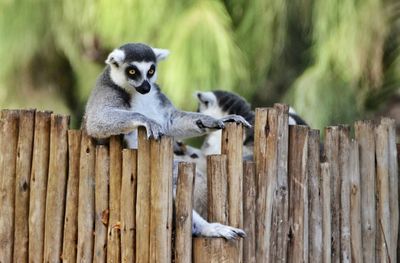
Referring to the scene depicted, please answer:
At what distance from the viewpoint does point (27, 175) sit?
11.4ft

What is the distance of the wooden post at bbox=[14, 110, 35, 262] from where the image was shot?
346 centimetres

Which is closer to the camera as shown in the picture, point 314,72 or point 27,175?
point 27,175

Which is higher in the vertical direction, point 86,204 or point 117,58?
point 117,58

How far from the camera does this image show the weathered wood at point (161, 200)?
3.18 metres

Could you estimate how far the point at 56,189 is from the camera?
3.41 meters

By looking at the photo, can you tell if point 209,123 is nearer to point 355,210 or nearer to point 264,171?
point 264,171

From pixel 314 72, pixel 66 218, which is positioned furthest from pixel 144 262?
pixel 314 72

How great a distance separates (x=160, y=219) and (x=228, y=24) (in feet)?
11.2

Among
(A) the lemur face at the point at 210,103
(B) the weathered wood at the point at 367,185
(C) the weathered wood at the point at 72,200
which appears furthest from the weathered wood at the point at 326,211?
(A) the lemur face at the point at 210,103

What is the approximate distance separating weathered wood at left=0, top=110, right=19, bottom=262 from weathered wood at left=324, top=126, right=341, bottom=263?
4.50 feet

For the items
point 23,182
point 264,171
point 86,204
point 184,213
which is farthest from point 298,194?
point 23,182

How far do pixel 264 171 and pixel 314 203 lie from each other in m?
0.33

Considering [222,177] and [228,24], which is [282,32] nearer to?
[228,24]

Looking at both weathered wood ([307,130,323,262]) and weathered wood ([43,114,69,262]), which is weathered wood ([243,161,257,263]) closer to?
weathered wood ([307,130,323,262])
